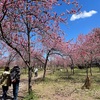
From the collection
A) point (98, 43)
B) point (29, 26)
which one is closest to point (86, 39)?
point (98, 43)

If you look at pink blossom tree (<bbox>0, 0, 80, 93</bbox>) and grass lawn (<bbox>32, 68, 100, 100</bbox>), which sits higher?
pink blossom tree (<bbox>0, 0, 80, 93</bbox>)

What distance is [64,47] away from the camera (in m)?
32.2

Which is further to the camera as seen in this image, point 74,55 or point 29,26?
point 74,55

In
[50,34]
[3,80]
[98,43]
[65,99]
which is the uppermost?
[98,43]

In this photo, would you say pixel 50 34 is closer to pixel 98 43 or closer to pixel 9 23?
pixel 9 23

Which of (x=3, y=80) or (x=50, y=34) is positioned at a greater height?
(x=50, y=34)

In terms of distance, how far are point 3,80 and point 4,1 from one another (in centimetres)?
439

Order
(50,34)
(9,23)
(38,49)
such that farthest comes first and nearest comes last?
(38,49) → (50,34) → (9,23)

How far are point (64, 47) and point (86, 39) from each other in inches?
475

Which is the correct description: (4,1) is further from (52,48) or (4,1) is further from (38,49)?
(38,49)

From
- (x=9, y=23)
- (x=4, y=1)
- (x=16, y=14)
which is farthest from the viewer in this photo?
(x=9, y=23)

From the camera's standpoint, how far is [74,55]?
39500 mm

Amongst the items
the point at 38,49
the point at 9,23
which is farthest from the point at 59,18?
the point at 38,49

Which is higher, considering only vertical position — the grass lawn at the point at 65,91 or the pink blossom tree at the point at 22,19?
the pink blossom tree at the point at 22,19
